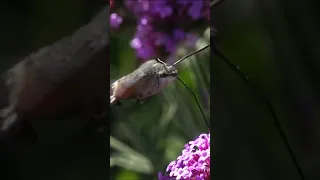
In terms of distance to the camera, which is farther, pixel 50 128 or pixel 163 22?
pixel 163 22

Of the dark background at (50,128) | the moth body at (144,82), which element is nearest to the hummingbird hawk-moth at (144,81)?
the moth body at (144,82)

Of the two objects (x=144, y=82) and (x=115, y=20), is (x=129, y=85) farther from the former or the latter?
(x=115, y=20)

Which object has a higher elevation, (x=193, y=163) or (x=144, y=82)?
(x=144, y=82)
